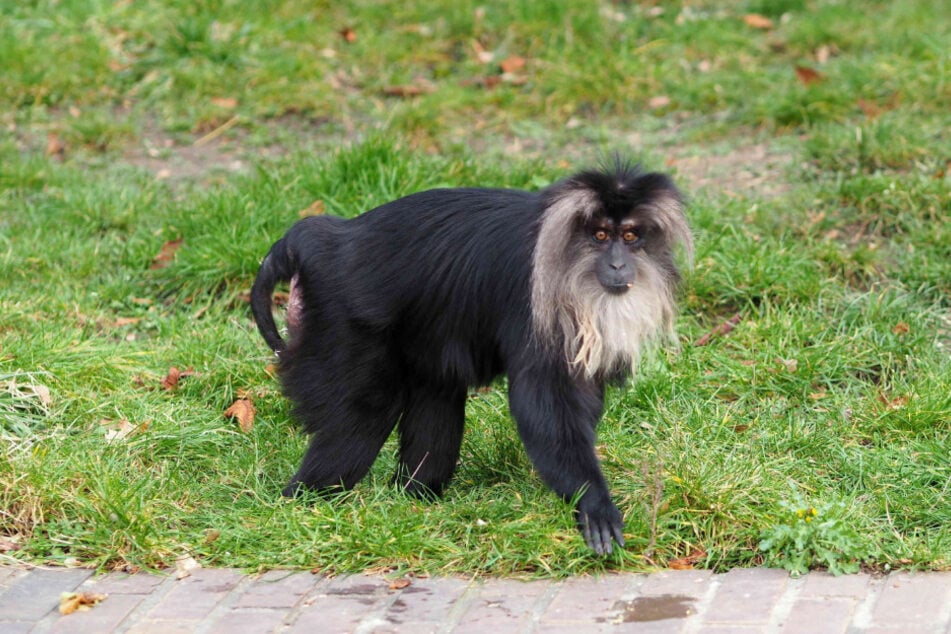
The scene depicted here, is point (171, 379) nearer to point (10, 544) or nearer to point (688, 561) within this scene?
point (10, 544)

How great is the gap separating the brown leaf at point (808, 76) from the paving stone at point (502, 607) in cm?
478

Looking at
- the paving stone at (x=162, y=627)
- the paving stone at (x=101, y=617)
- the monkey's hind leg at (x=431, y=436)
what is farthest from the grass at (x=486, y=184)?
the paving stone at (x=162, y=627)

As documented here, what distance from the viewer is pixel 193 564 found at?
13.6 feet

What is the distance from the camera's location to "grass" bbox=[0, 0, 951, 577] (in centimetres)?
422

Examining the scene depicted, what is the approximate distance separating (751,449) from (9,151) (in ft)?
16.1

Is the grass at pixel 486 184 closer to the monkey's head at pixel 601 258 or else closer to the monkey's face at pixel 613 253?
the monkey's head at pixel 601 258

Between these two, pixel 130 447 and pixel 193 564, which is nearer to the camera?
pixel 193 564

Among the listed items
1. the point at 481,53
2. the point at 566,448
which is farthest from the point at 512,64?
the point at 566,448

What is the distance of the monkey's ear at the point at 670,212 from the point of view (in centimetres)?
402

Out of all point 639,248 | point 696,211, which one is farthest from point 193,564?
point 696,211

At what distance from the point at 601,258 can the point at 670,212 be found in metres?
0.25

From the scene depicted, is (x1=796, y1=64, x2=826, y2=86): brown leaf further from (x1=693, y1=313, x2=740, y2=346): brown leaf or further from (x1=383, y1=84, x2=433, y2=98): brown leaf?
(x1=693, y1=313, x2=740, y2=346): brown leaf

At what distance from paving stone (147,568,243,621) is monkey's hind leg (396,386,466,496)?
80cm

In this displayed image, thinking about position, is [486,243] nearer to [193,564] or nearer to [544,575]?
[544,575]
